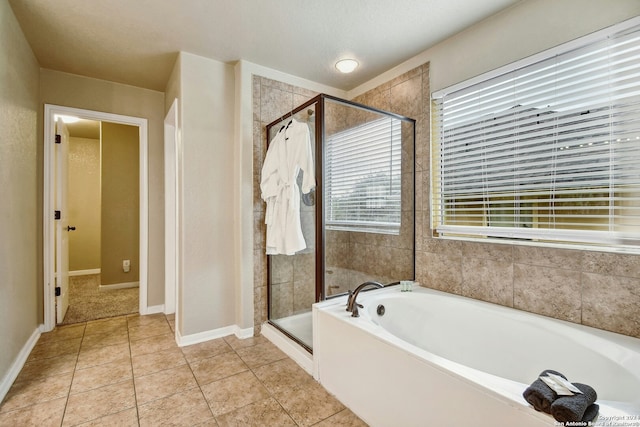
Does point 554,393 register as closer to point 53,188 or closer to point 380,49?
point 380,49

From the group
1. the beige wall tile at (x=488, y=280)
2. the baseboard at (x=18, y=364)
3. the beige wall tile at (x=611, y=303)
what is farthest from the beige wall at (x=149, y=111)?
the beige wall tile at (x=611, y=303)

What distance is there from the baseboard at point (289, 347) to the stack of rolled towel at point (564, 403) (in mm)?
1417

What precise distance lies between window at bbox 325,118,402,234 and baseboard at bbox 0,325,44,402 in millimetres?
2350

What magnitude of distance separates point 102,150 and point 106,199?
684 millimetres

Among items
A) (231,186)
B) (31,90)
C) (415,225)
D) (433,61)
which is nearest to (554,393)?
(415,225)

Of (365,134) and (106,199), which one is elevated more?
(365,134)

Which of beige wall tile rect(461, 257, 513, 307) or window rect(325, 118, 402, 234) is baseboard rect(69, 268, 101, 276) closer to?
window rect(325, 118, 402, 234)

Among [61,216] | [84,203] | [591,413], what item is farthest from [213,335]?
[84,203]

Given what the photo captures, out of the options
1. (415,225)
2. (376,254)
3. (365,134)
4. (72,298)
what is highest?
(365,134)

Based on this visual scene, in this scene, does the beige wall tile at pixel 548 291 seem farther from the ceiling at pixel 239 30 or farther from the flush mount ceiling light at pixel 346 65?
the flush mount ceiling light at pixel 346 65

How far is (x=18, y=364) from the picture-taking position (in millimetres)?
2086

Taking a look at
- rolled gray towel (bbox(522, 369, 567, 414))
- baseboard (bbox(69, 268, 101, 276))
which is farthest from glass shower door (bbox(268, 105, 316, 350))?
baseboard (bbox(69, 268, 101, 276))

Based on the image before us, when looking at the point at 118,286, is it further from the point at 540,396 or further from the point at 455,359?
the point at 540,396

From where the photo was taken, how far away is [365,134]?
2.65 metres
